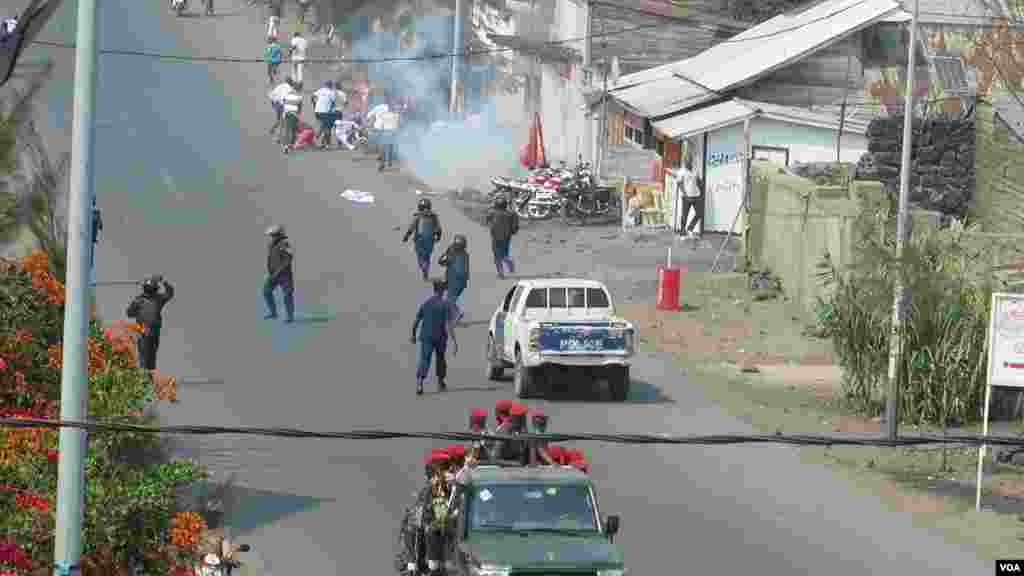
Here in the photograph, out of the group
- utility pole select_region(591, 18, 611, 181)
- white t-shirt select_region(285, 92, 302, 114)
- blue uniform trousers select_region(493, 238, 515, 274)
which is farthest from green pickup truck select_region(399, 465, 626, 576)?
white t-shirt select_region(285, 92, 302, 114)

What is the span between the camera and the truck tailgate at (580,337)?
27.3 metres

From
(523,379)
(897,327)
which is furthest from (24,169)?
(897,327)

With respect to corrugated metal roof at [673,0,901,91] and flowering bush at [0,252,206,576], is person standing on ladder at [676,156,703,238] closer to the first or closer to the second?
corrugated metal roof at [673,0,901,91]

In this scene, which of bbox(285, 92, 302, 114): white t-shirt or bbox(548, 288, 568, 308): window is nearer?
bbox(548, 288, 568, 308): window

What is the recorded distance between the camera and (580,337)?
27344mm

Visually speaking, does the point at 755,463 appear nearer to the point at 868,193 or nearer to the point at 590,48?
the point at 868,193

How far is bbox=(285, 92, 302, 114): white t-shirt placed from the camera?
48094mm

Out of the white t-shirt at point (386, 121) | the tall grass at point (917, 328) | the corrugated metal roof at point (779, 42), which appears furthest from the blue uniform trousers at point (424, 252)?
the white t-shirt at point (386, 121)

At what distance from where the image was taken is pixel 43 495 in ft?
48.2

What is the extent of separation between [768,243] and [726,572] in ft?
67.4

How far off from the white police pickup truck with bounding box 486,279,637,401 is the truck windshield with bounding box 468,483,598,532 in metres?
10.0

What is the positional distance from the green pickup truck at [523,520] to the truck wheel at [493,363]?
11441 millimetres

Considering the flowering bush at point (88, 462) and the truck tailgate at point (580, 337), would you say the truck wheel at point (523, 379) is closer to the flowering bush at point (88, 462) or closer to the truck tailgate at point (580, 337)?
the truck tailgate at point (580, 337)

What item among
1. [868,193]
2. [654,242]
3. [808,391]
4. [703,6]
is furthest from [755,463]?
[703,6]
